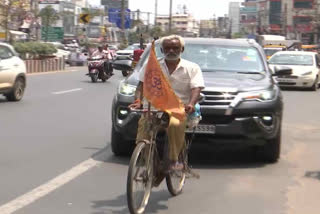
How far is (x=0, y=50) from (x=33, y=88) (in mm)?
4608

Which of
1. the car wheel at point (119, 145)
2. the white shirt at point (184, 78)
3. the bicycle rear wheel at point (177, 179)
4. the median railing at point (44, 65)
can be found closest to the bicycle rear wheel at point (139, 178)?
the bicycle rear wheel at point (177, 179)

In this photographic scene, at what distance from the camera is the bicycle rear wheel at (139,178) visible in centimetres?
497

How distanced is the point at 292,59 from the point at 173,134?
1967 cm

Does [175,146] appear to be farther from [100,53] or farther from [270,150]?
[100,53]

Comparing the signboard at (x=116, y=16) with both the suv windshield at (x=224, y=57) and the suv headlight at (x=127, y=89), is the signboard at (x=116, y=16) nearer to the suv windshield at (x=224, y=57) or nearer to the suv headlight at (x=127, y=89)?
the suv windshield at (x=224, y=57)

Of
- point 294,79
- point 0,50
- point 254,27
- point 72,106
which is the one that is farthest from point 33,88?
point 254,27

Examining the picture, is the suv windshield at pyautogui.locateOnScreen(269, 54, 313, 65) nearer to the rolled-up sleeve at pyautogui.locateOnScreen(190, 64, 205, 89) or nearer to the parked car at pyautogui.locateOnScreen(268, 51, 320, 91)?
the parked car at pyautogui.locateOnScreen(268, 51, 320, 91)

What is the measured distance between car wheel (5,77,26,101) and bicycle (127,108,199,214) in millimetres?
10320

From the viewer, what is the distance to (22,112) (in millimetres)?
13031

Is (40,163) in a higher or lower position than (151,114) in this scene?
lower

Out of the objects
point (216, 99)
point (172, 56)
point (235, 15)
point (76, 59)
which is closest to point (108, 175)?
point (216, 99)

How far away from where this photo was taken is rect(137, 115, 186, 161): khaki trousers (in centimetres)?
532

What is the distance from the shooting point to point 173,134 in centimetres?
548

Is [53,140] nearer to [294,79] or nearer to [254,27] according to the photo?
[294,79]
